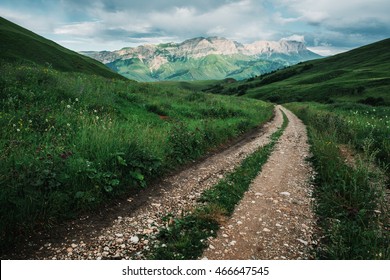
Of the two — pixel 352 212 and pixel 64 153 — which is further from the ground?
pixel 64 153

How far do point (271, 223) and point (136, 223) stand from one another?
330 centimetres

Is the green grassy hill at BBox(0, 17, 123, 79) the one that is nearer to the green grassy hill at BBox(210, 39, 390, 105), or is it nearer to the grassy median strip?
the grassy median strip

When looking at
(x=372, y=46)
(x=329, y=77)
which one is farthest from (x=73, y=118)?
(x=372, y=46)

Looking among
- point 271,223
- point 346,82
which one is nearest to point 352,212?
point 271,223

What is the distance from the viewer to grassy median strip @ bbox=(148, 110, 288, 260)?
4992 millimetres

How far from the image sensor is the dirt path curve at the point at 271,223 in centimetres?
517

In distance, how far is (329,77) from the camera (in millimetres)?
116688

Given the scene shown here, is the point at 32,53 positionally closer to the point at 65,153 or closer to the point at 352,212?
the point at 65,153

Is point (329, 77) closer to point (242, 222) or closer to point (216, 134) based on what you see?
point (216, 134)

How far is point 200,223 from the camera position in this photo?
603cm

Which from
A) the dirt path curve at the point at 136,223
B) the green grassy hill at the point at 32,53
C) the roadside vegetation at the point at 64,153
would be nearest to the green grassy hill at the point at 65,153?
the roadside vegetation at the point at 64,153

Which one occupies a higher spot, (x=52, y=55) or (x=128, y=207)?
(x=52, y=55)

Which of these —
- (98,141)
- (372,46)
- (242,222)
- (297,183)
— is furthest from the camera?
(372,46)

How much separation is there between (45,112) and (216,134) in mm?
8971
